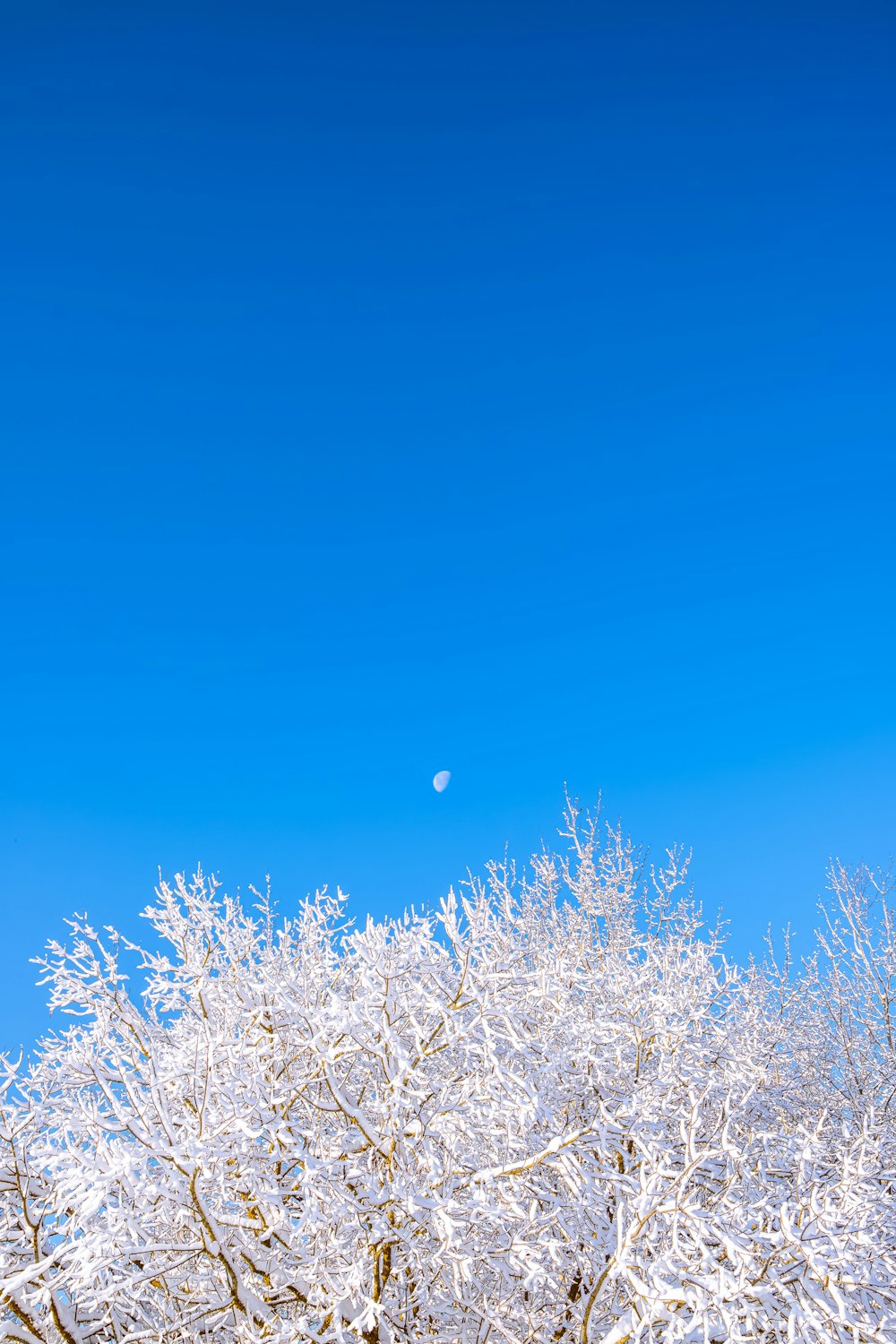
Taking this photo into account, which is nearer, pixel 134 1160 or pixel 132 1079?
pixel 134 1160


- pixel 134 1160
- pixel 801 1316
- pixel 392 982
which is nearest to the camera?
pixel 134 1160

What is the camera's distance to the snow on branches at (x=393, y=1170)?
3314mm

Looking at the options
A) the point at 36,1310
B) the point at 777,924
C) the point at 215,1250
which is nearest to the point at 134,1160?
the point at 215,1250

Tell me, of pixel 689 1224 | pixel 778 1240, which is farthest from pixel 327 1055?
pixel 778 1240

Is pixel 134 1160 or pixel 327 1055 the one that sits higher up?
pixel 327 1055

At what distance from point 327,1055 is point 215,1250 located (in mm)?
902

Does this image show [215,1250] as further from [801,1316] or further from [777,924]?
[777,924]

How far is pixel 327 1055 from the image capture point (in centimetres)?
388

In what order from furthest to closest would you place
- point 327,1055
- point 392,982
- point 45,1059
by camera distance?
point 45,1059, point 392,982, point 327,1055

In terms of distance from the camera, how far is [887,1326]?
3.52m

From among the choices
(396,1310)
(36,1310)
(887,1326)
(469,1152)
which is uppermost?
(469,1152)

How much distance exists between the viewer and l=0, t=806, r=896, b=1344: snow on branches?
130 inches

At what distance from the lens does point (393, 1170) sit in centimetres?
388

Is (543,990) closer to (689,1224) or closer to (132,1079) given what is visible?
(689,1224)
